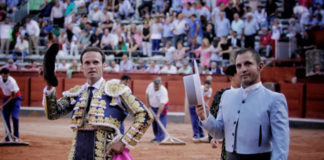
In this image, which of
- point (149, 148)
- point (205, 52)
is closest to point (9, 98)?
point (149, 148)

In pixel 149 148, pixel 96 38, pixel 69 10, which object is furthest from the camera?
pixel 69 10

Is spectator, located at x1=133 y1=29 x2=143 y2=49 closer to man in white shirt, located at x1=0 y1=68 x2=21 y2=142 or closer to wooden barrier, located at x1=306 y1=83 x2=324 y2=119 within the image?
wooden barrier, located at x1=306 y1=83 x2=324 y2=119

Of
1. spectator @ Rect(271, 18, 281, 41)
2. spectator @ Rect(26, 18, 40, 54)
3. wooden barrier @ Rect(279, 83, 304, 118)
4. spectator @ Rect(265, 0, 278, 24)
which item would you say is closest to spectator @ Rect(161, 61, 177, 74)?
spectator @ Rect(271, 18, 281, 41)

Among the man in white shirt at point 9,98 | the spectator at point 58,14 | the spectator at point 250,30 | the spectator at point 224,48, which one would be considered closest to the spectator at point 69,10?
the spectator at point 58,14

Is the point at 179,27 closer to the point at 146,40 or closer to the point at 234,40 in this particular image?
the point at 146,40

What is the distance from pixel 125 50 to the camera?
46.3ft

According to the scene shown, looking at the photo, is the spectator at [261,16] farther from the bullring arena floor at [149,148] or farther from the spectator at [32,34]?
the spectator at [32,34]

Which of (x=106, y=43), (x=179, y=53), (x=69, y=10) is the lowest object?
(x=179, y=53)

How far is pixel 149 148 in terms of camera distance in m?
8.30

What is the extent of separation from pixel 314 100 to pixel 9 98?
330 inches

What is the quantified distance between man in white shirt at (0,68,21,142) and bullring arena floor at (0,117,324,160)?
541 millimetres

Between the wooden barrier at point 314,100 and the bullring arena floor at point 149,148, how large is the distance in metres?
1.33

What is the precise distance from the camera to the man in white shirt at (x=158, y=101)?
911 cm

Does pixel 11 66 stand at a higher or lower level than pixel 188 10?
lower
